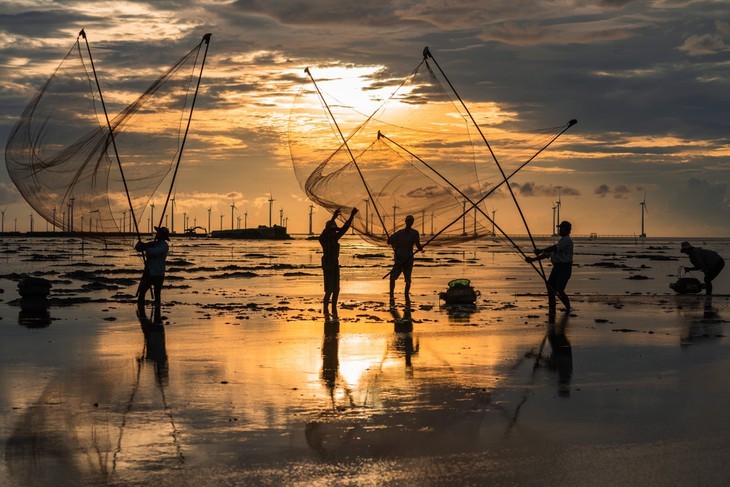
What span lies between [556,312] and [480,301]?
3915mm

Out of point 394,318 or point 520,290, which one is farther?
point 520,290

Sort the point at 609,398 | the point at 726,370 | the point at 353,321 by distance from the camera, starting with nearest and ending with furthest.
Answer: the point at 609,398, the point at 726,370, the point at 353,321

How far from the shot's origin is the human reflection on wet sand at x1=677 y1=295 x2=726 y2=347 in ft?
50.2

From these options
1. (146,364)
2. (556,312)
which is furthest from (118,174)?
(556,312)

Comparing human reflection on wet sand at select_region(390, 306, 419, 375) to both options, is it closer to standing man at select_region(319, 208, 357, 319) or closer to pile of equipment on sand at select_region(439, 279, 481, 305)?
standing man at select_region(319, 208, 357, 319)

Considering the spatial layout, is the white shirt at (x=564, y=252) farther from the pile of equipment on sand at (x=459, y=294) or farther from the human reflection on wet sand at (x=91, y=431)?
the human reflection on wet sand at (x=91, y=431)

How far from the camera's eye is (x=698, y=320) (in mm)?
18219

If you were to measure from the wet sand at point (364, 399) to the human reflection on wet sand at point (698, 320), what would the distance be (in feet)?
0.25

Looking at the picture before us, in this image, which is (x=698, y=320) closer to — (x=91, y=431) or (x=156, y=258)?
(x=156, y=258)

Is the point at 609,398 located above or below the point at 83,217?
below

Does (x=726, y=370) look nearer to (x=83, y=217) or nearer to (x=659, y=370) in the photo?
(x=659, y=370)

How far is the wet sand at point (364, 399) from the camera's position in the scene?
22.3 feet

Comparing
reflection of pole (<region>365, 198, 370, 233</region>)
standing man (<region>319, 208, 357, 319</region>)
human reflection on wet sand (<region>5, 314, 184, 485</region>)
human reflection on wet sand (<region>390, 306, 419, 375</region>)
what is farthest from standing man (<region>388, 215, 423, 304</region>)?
human reflection on wet sand (<region>5, 314, 184, 485</region>)

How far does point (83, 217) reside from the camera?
1848 cm
